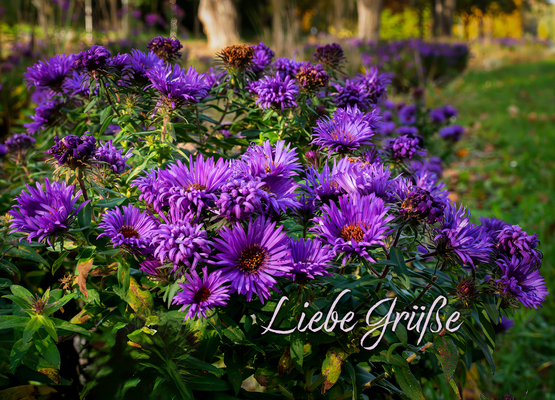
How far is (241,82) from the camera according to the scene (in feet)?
4.25

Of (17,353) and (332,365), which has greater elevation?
(17,353)

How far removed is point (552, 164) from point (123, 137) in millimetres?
4800

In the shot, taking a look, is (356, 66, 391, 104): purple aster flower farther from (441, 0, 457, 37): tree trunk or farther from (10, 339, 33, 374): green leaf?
(441, 0, 457, 37): tree trunk

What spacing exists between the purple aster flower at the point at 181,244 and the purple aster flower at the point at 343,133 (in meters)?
0.48

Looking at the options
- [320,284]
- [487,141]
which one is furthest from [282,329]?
[487,141]

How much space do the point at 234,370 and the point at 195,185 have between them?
1.55 feet

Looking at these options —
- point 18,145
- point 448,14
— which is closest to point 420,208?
point 18,145

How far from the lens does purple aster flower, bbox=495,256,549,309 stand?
39.3 inches

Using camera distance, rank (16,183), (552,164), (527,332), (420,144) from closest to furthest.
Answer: (420,144) → (16,183) → (527,332) → (552,164)

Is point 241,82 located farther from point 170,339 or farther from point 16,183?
point 16,183

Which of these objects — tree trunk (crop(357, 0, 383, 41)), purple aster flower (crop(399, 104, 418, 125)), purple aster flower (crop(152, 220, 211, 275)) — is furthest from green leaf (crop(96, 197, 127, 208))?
tree trunk (crop(357, 0, 383, 41))

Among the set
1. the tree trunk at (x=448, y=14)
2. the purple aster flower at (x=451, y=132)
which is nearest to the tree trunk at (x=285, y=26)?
the purple aster flower at (x=451, y=132)

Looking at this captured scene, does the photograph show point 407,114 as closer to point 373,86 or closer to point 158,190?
point 373,86

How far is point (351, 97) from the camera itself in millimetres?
1384
